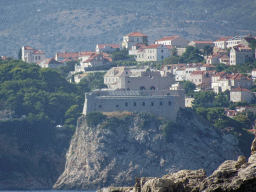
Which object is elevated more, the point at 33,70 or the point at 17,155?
the point at 33,70

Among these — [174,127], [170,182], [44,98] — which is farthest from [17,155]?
[170,182]

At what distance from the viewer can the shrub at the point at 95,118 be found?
77.6 metres

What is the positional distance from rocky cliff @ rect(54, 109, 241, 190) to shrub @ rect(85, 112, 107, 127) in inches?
17.6

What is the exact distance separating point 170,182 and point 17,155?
56805mm

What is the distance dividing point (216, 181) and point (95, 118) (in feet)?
175

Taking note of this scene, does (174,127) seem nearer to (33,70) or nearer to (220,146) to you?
(220,146)

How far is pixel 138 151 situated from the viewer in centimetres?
7625

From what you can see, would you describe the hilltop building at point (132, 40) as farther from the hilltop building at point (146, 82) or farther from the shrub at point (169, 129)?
the shrub at point (169, 129)

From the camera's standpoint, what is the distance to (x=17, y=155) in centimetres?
8244

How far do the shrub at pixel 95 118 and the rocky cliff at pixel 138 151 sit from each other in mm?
447

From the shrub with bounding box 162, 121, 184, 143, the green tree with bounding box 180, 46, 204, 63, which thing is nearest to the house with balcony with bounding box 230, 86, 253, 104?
the green tree with bounding box 180, 46, 204, 63

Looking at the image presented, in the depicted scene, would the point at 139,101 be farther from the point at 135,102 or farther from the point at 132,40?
the point at 132,40

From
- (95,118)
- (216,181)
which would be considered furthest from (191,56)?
(216,181)

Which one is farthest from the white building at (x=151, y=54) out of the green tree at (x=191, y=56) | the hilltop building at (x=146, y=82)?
the hilltop building at (x=146, y=82)
